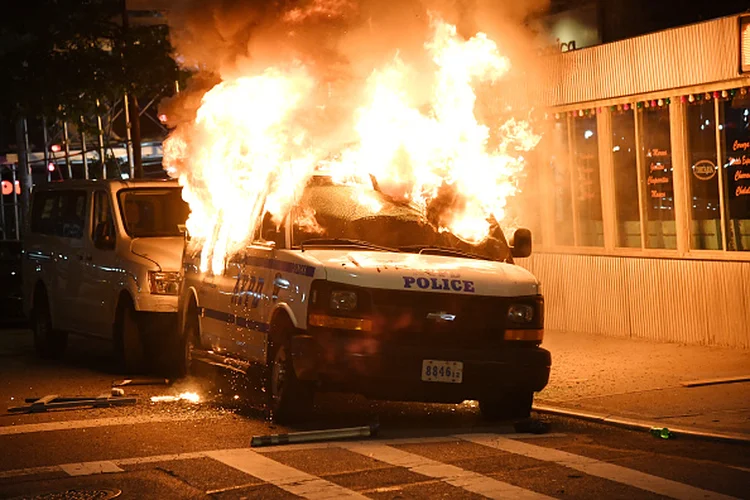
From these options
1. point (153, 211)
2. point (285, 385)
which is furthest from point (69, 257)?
point (285, 385)

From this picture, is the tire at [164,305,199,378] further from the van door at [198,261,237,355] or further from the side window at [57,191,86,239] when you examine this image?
the side window at [57,191,86,239]

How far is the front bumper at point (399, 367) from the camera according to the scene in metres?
9.70

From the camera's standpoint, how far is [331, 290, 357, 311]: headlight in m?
9.88

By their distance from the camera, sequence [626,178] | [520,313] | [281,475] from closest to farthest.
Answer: [281,475] → [520,313] → [626,178]

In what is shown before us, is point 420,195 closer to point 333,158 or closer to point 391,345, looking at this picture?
point 333,158

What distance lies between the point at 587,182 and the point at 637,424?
7.00 metres

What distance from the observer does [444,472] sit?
8.23 metres

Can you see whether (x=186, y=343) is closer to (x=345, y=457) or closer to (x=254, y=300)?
(x=254, y=300)

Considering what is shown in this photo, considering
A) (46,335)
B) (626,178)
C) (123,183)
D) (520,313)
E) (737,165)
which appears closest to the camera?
(520,313)

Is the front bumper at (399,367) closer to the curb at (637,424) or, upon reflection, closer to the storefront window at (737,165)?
the curb at (637,424)

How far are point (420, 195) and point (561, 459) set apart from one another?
11.3ft

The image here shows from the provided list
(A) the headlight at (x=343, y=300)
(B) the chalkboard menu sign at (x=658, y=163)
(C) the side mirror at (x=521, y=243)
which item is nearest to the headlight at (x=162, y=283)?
(C) the side mirror at (x=521, y=243)

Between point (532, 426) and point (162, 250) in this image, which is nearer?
point (532, 426)

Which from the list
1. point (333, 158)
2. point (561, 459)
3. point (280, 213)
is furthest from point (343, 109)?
point (561, 459)
